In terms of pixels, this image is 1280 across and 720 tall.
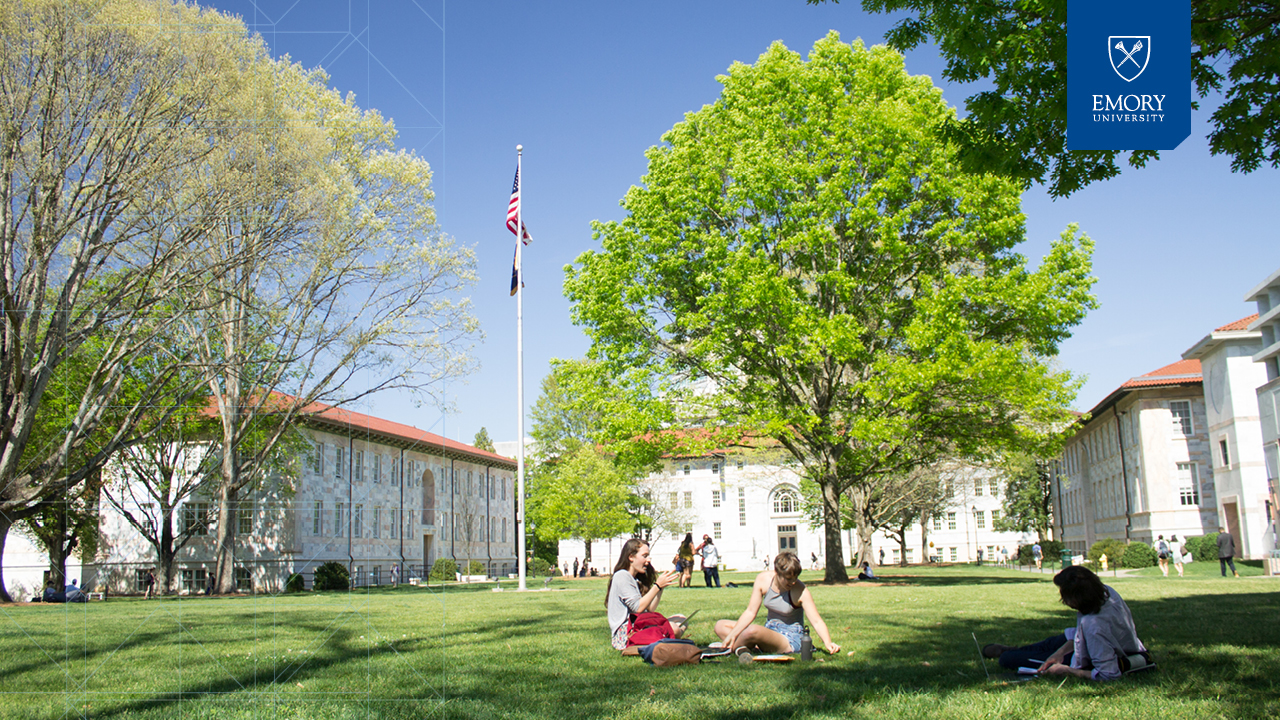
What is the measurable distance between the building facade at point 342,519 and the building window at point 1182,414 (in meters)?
51.5

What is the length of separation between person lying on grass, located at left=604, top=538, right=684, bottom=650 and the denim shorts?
1102 mm

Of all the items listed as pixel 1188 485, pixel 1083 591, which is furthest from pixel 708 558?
pixel 1188 485

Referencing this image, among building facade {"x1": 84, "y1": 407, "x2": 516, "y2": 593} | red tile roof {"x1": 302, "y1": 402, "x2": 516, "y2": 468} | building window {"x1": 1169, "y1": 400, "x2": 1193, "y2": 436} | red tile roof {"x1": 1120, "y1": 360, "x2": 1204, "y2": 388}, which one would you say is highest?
red tile roof {"x1": 1120, "y1": 360, "x2": 1204, "y2": 388}

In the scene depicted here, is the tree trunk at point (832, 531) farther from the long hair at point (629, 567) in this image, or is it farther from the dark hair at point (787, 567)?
the dark hair at point (787, 567)

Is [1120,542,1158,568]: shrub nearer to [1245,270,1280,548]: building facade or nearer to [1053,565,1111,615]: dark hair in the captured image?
[1245,270,1280,548]: building facade

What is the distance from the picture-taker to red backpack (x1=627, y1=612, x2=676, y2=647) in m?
8.62

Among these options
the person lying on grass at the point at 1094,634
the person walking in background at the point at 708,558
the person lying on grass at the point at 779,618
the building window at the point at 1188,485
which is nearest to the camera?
the person lying on grass at the point at 1094,634

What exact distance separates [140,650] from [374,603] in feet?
10.2

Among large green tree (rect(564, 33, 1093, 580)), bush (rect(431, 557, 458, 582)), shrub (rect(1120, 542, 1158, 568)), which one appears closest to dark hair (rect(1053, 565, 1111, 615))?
bush (rect(431, 557, 458, 582))

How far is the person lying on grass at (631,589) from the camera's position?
910 centimetres

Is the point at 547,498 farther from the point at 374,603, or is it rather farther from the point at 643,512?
the point at 374,603

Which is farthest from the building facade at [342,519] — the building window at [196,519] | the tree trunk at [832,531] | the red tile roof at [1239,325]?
the red tile roof at [1239,325]

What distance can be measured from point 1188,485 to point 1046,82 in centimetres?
4675

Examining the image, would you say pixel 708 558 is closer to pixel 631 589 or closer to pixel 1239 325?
pixel 631 589
